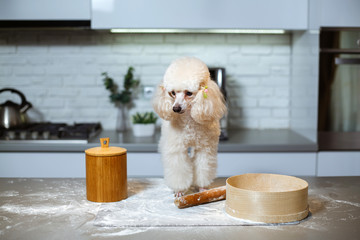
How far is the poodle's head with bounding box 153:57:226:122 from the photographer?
1019 millimetres

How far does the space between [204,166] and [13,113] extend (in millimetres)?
1783

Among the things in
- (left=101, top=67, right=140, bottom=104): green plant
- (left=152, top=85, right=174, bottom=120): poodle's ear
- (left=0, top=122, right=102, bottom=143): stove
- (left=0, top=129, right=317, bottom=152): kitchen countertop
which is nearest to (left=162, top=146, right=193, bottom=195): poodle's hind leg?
(left=152, top=85, right=174, bottom=120): poodle's ear

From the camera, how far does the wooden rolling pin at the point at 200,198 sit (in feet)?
3.39

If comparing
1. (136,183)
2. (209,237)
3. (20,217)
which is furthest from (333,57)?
(20,217)

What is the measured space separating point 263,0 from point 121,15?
35.0 inches

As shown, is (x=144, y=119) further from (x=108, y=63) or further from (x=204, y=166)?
(x=204, y=166)

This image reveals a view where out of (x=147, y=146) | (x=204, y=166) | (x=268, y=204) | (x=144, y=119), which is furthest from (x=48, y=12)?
(x=268, y=204)

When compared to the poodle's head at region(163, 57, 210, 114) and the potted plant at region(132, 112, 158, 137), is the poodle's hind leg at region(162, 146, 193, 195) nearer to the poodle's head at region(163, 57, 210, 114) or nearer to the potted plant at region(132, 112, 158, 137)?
the poodle's head at region(163, 57, 210, 114)

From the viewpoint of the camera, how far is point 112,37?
280cm

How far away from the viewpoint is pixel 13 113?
2.49 m

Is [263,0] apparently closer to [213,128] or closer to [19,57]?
[213,128]

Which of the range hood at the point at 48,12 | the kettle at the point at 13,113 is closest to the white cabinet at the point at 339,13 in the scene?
the range hood at the point at 48,12

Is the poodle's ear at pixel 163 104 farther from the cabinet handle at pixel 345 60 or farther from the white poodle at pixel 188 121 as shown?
the cabinet handle at pixel 345 60

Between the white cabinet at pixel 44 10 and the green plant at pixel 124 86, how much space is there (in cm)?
50
